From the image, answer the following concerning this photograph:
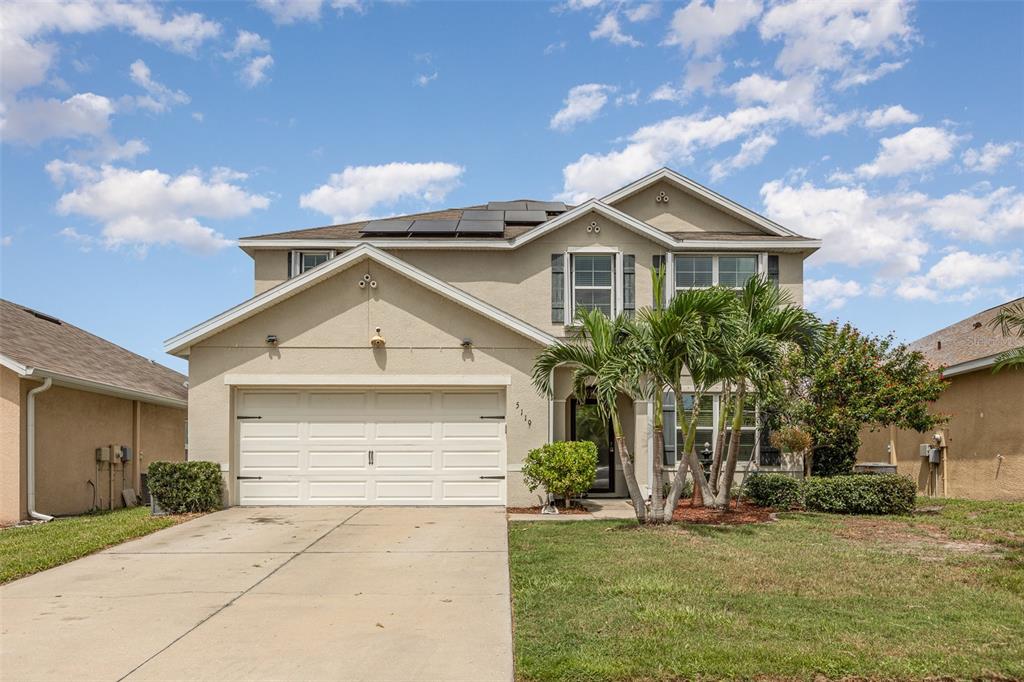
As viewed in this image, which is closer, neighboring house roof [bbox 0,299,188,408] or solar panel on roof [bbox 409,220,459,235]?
neighboring house roof [bbox 0,299,188,408]

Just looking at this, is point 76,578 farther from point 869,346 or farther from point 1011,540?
point 869,346

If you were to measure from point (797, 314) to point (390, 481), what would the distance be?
7.98 meters

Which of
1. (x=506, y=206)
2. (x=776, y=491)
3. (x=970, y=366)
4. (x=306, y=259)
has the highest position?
(x=506, y=206)

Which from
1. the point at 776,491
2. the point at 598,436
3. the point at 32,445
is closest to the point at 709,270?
the point at 598,436

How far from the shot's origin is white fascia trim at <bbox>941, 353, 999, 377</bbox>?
16.7 m

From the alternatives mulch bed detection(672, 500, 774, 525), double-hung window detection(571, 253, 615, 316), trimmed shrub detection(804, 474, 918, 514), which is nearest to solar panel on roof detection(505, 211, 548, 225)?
double-hung window detection(571, 253, 615, 316)

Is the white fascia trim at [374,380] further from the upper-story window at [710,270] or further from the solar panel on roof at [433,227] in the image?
the upper-story window at [710,270]

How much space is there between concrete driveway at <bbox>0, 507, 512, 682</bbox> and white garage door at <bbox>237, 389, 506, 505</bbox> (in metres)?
3.23

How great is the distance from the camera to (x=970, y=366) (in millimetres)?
17500

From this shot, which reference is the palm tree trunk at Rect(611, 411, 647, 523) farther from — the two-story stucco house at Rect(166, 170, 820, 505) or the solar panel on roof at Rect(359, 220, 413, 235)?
the solar panel on roof at Rect(359, 220, 413, 235)

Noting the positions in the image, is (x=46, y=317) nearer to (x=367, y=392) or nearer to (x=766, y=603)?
(x=367, y=392)

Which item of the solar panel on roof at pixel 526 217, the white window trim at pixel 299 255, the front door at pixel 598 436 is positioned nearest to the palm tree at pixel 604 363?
the front door at pixel 598 436

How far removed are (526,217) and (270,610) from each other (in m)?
13.5

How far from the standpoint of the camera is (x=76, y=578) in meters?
8.73
